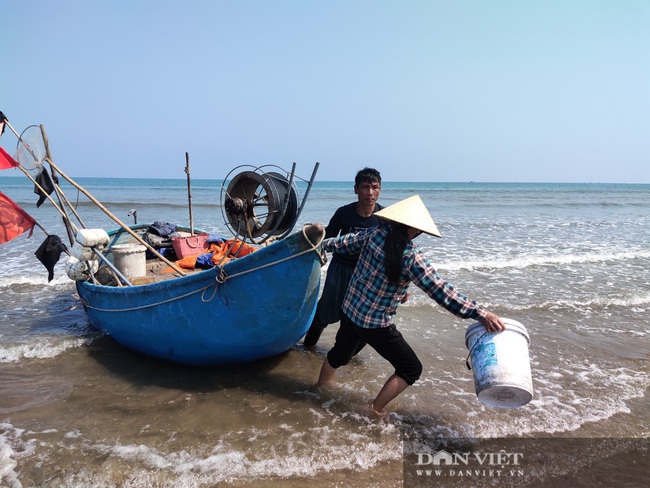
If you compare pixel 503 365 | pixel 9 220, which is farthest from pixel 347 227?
pixel 9 220

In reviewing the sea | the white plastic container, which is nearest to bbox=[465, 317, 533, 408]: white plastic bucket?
the sea

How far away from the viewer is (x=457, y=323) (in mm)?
6227

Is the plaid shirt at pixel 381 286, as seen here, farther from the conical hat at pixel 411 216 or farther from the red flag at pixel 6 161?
the red flag at pixel 6 161

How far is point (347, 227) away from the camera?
3887 millimetres

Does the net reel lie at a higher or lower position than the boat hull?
higher

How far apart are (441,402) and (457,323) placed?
2367 millimetres

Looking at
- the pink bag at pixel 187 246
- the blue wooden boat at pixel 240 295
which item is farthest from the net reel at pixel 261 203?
the pink bag at pixel 187 246

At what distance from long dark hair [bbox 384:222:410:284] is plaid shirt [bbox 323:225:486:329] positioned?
0.16ft

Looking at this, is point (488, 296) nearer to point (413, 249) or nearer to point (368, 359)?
point (368, 359)

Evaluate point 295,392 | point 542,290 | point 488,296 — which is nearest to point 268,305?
point 295,392

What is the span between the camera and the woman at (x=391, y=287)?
285cm

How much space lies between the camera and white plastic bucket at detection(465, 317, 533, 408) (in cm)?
278

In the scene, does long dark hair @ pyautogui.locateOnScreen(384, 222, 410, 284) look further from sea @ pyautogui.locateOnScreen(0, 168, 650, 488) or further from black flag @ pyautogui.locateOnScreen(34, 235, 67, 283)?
black flag @ pyautogui.locateOnScreen(34, 235, 67, 283)

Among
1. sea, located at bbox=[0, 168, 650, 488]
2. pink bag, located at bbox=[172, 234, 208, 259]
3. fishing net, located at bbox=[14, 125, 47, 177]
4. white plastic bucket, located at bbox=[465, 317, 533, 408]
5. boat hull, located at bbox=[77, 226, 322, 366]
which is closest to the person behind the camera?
white plastic bucket, located at bbox=[465, 317, 533, 408]
